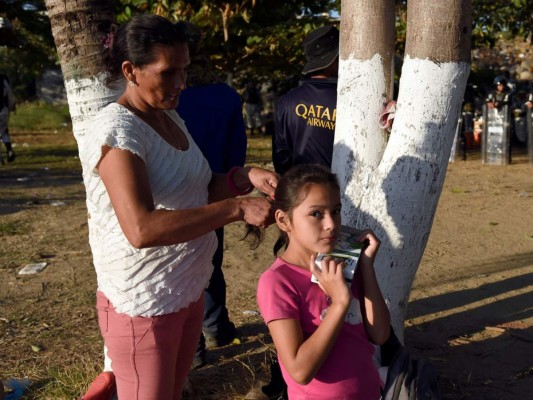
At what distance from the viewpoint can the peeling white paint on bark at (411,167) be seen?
3676 millimetres

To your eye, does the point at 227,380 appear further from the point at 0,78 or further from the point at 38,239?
the point at 0,78

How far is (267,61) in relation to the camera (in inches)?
734

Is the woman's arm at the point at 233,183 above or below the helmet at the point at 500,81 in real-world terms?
above

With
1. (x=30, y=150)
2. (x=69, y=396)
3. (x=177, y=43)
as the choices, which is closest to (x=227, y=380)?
(x=69, y=396)

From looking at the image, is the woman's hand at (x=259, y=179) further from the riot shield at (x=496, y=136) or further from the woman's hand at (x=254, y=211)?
the riot shield at (x=496, y=136)

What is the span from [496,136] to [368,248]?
38.0ft

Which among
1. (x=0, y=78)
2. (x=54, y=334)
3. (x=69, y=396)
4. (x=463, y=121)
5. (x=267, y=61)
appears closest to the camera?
(x=69, y=396)

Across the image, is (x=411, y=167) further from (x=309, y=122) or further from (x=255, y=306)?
(x=255, y=306)

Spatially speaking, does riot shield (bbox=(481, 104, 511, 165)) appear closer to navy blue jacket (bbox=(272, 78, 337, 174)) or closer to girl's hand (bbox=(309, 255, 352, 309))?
navy blue jacket (bbox=(272, 78, 337, 174))

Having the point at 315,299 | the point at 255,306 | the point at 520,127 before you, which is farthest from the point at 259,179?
the point at 520,127

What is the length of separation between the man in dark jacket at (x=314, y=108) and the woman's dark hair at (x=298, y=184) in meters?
2.20

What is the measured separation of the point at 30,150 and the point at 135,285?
1521 cm

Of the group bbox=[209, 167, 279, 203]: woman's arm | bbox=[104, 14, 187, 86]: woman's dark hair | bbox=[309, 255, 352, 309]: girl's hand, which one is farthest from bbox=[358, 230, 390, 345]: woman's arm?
bbox=[104, 14, 187, 86]: woman's dark hair

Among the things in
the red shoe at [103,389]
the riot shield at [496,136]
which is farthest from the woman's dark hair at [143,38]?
the riot shield at [496,136]
